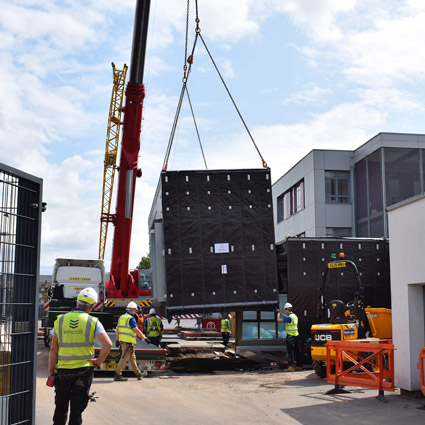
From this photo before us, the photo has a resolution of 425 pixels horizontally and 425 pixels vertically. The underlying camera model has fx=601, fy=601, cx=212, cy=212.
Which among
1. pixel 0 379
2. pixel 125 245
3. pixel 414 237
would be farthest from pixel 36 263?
pixel 125 245

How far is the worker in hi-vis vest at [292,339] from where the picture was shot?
15.6 metres

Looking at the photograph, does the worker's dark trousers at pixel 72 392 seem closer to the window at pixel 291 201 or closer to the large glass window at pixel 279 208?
the window at pixel 291 201

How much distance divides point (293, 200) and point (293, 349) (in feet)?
72.0

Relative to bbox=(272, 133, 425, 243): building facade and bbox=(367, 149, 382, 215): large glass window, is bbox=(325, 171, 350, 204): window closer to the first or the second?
bbox=(272, 133, 425, 243): building facade

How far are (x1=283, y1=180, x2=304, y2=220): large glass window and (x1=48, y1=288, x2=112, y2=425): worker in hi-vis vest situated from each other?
29.2 meters

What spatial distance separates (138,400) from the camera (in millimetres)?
10562

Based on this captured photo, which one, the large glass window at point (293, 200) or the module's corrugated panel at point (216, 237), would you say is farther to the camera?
the large glass window at point (293, 200)

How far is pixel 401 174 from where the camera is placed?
2984cm

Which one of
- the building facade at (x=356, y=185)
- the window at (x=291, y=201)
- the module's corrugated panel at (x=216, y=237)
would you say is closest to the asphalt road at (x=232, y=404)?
the module's corrugated panel at (x=216, y=237)

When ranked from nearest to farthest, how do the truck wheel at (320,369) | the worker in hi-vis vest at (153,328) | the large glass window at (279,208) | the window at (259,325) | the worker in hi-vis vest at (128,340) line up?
the worker in hi-vis vest at (128,340) < the truck wheel at (320,369) < the worker in hi-vis vest at (153,328) < the window at (259,325) < the large glass window at (279,208)

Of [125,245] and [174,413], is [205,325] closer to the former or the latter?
[125,245]

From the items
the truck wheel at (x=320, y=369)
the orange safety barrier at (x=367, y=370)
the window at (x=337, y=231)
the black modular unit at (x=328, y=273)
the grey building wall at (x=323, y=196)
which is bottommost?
the truck wheel at (x=320, y=369)

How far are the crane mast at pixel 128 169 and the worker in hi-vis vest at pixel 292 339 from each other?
4848mm

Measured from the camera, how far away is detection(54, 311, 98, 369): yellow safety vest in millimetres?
6309
